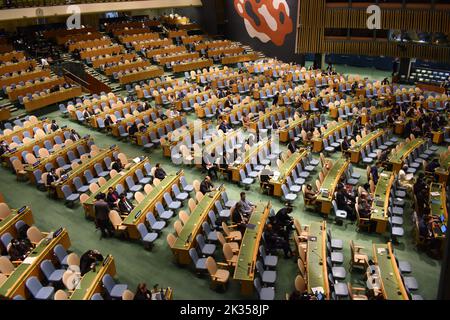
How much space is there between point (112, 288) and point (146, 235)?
1988 mm

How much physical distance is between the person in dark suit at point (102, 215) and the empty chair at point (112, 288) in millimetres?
2328

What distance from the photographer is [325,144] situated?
15094 mm

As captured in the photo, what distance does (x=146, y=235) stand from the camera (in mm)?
9812

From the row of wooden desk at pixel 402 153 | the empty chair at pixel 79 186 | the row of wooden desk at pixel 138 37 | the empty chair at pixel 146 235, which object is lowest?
the empty chair at pixel 146 235

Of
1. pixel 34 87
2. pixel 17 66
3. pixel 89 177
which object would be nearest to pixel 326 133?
pixel 89 177

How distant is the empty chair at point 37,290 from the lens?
25.2 ft

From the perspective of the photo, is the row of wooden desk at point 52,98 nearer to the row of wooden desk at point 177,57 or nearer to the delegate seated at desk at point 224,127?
the row of wooden desk at point 177,57

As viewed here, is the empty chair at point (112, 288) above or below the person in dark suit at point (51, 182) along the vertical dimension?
below

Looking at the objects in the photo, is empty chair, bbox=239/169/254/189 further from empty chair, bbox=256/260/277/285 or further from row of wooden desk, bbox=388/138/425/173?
row of wooden desk, bbox=388/138/425/173

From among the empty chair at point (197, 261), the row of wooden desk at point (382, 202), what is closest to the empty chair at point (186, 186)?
the empty chair at point (197, 261)

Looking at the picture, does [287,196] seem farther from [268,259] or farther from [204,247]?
[204,247]

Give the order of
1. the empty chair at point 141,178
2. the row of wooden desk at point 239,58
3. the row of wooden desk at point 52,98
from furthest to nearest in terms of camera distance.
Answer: the row of wooden desk at point 239,58 < the row of wooden desk at point 52,98 < the empty chair at point 141,178
